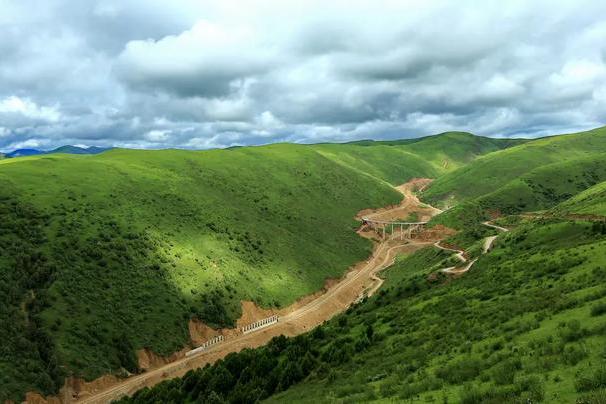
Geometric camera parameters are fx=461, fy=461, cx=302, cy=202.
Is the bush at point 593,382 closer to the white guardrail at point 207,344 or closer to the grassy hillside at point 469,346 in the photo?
the grassy hillside at point 469,346

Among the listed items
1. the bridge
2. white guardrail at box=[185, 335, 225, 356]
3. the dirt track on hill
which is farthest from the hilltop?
the bridge

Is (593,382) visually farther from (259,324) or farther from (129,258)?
(129,258)

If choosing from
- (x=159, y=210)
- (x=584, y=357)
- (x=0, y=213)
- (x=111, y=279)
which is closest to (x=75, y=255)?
(x=111, y=279)

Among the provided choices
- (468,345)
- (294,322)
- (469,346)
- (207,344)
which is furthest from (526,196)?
(469,346)

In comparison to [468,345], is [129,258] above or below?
below

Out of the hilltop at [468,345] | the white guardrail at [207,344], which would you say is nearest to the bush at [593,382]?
the hilltop at [468,345]

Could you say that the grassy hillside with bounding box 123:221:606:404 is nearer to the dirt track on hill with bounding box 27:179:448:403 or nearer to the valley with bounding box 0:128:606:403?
the valley with bounding box 0:128:606:403

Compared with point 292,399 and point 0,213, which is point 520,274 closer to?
point 292,399
